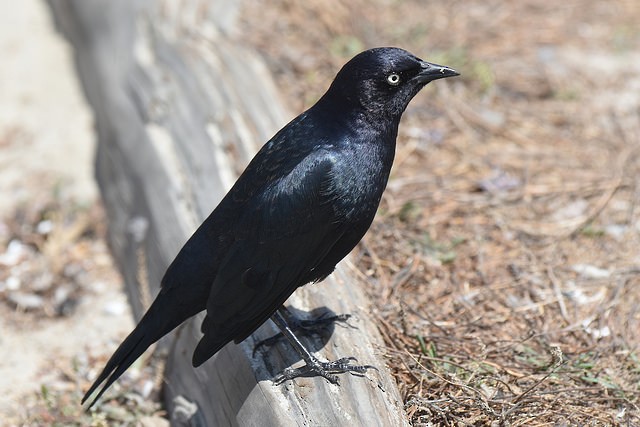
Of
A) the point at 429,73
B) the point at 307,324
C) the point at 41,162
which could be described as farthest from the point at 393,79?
the point at 41,162

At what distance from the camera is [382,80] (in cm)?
295

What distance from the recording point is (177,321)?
10.1ft

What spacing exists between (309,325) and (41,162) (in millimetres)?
2944

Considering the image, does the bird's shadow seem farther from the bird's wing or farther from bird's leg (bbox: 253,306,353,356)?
the bird's wing

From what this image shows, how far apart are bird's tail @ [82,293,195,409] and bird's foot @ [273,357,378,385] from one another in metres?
Answer: 0.45

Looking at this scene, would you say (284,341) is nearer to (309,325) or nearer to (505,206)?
(309,325)

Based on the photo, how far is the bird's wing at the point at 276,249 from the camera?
287 centimetres

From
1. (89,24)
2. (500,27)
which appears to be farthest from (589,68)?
(89,24)

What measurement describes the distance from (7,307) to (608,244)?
3143 mm

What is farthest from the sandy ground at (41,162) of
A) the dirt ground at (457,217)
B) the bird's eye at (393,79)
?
the bird's eye at (393,79)

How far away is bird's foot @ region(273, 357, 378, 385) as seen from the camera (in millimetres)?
2895

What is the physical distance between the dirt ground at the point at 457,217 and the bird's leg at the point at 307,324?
18cm

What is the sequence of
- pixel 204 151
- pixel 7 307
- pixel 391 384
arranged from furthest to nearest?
1. pixel 7 307
2. pixel 204 151
3. pixel 391 384

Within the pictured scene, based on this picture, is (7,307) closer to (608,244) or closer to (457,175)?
(457,175)
